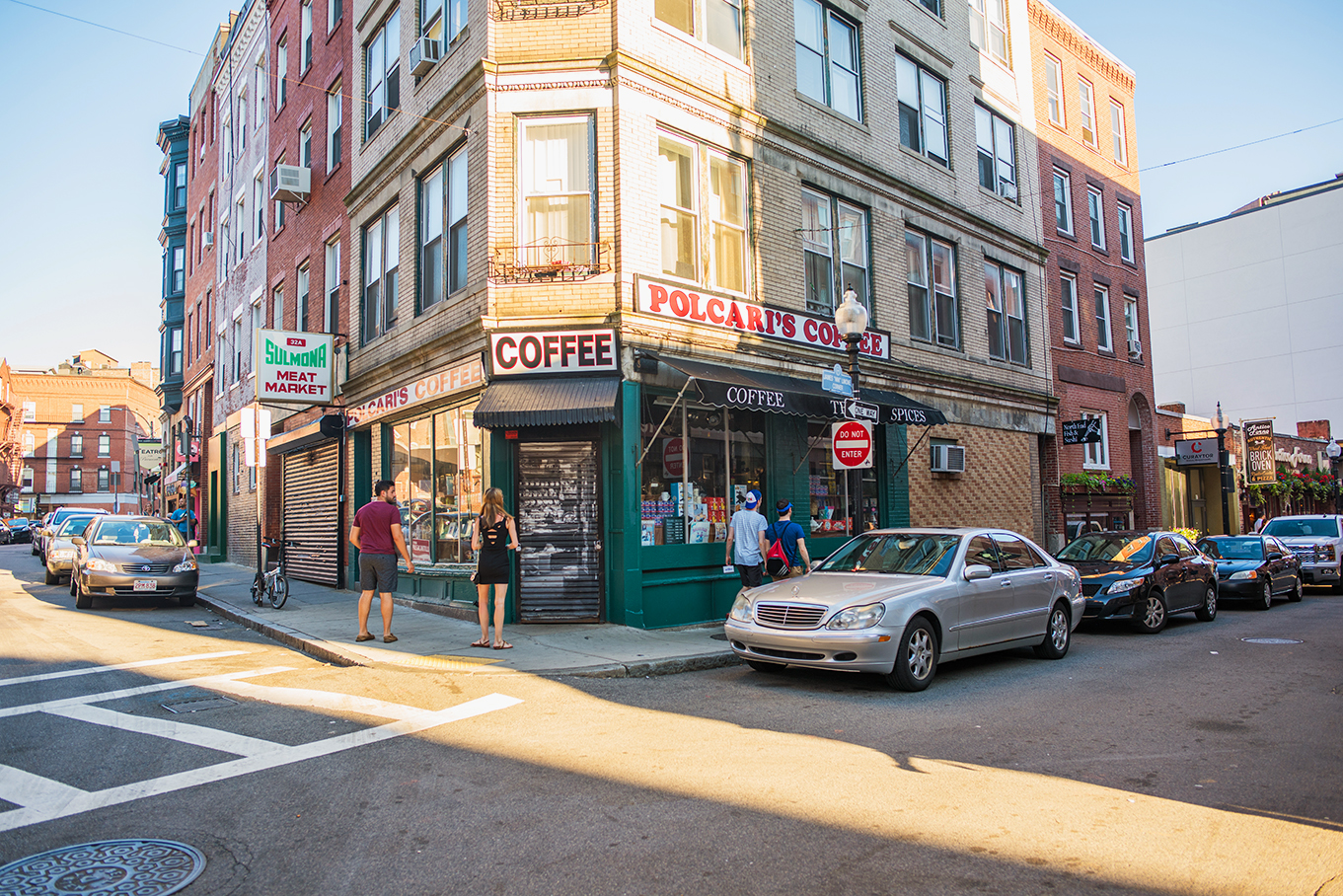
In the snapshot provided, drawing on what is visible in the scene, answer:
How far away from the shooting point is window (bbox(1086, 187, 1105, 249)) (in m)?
23.8

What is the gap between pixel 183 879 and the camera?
3.80 m

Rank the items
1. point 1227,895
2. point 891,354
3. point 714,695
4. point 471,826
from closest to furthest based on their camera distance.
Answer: point 1227,895 < point 471,826 < point 714,695 < point 891,354

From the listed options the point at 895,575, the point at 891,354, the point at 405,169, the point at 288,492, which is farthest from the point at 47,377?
the point at 895,575

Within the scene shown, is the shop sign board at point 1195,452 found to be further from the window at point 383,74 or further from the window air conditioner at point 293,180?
the window air conditioner at point 293,180

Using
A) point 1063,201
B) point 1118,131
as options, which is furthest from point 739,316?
point 1118,131

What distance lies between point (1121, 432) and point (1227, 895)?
22257mm

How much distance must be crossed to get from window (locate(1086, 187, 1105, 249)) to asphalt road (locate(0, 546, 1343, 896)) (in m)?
17.5

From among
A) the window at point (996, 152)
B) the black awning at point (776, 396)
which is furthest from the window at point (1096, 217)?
the black awning at point (776, 396)

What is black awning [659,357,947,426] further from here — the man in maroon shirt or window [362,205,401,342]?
window [362,205,401,342]

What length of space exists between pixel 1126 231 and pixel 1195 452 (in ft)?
22.5

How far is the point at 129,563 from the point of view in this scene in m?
14.7

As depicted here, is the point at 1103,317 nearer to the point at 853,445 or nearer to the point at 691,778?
the point at 853,445

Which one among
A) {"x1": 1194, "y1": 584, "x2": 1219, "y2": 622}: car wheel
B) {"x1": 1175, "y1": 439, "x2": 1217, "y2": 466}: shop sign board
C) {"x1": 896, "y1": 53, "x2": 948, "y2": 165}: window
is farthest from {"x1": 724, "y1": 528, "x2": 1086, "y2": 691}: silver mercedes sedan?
{"x1": 1175, "y1": 439, "x2": 1217, "y2": 466}: shop sign board

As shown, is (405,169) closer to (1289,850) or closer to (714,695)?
(714,695)
